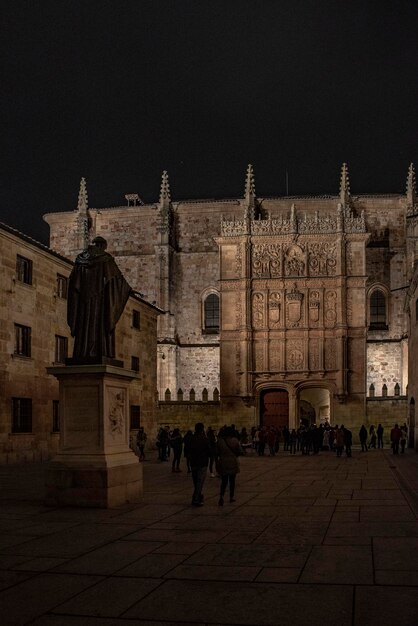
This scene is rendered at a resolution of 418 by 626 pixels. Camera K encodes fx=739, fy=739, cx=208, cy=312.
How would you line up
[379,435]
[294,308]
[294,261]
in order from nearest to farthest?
[379,435]
[294,308]
[294,261]

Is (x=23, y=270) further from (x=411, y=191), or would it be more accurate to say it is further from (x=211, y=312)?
(x=411, y=191)

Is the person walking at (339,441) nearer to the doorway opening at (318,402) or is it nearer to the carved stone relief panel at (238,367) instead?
the carved stone relief panel at (238,367)

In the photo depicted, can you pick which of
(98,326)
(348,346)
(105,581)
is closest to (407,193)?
(348,346)

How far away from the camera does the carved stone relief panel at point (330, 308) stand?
43344 mm

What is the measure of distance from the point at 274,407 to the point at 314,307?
6345mm

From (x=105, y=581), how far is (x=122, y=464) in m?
5.93

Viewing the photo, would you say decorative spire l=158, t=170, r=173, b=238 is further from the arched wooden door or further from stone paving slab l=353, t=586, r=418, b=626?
stone paving slab l=353, t=586, r=418, b=626

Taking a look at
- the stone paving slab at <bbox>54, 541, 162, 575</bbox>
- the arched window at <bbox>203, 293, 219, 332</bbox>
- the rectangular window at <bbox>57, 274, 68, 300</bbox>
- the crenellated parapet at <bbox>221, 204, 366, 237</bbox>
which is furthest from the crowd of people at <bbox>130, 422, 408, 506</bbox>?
the crenellated parapet at <bbox>221, 204, 366, 237</bbox>

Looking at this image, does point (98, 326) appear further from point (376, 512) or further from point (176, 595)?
point (176, 595)

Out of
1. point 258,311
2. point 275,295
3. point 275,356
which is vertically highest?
point 275,295

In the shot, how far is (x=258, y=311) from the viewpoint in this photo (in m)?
43.8

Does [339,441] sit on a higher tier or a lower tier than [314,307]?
lower

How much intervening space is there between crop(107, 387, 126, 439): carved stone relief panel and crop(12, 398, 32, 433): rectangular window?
12799 millimetres

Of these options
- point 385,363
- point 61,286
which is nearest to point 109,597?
point 61,286
